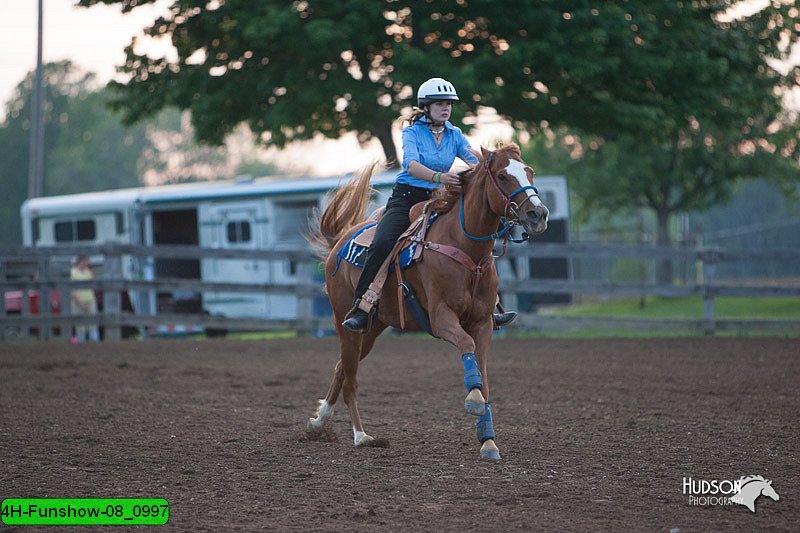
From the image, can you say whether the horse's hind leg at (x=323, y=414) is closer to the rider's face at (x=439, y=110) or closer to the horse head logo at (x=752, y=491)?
the rider's face at (x=439, y=110)

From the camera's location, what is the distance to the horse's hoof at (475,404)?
5879 mm

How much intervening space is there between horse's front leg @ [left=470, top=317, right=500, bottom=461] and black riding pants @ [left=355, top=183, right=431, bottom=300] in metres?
0.96

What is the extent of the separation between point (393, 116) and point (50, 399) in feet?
37.2

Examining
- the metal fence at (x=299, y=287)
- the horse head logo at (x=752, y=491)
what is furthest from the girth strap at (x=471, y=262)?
the metal fence at (x=299, y=287)

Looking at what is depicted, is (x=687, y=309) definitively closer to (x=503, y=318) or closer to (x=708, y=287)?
(x=708, y=287)

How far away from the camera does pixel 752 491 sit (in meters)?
5.13

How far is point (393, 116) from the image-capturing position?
19375 mm

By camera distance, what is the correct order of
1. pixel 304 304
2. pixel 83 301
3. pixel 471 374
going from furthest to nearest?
pixel 83 301
pixel 304 304
pixel 471 374

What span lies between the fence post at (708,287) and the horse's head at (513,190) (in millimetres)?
10015

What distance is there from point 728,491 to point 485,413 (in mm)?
1591

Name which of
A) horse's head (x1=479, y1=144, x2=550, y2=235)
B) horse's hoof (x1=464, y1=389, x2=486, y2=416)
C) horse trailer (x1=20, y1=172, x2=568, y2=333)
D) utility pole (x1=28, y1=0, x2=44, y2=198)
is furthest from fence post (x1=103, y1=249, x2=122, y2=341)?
horse's hoof (x1=464, y1=389, x2=486, y2=416)

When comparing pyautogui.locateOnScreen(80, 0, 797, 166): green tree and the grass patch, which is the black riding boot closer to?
pyautogui.locateOnScreen(80, 0, 797, 166): green tree

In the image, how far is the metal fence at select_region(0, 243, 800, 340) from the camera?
1549 cm

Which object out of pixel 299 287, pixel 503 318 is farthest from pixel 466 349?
pixel 299 287
